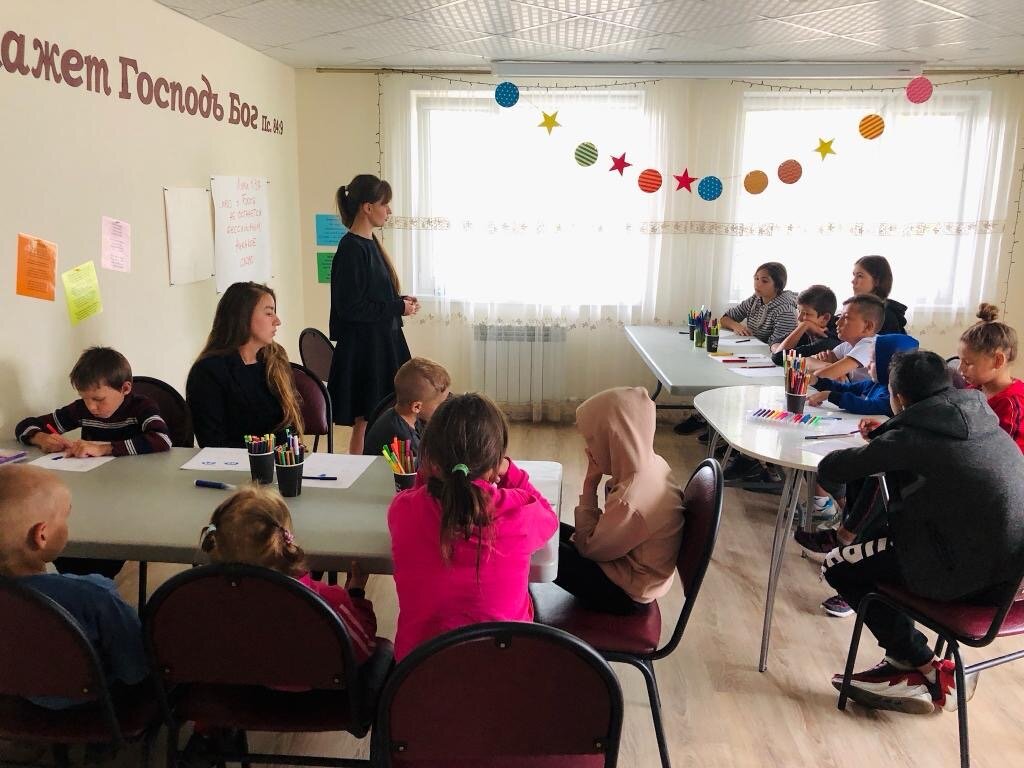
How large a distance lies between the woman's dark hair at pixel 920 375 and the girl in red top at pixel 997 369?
1.73ft

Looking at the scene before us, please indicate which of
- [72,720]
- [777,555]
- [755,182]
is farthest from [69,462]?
[755,182]

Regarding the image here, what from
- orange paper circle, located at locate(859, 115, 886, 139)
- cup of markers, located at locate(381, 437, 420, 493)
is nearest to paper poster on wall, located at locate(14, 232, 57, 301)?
cup of markers, located at locate(381, 437, 420, 493)

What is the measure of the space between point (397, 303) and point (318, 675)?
235cm

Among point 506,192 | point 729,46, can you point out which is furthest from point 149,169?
point 729,46

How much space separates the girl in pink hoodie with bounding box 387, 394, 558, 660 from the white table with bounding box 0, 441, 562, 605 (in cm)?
19

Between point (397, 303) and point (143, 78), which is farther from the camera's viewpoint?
point (397, 303)

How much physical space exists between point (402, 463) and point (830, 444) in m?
1.42

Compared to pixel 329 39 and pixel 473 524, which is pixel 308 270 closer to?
pixel 329 39

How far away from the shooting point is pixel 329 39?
4.04 meters

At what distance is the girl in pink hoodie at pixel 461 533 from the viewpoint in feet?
4.87

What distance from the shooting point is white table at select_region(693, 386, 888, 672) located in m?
2.49

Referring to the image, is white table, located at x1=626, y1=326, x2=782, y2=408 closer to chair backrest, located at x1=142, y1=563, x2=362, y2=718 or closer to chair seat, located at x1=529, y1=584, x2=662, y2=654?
chair seat, located at x1=529, y1=584, x2=662, y2=654

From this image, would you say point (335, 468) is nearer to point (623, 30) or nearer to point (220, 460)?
point (220, 460)

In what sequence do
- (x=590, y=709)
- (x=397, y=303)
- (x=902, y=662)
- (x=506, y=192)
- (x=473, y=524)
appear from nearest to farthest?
(x=590, y=709), (x=473, y=524), (x=902, y=662), (x=397, y=303), (x=506, y=192)
